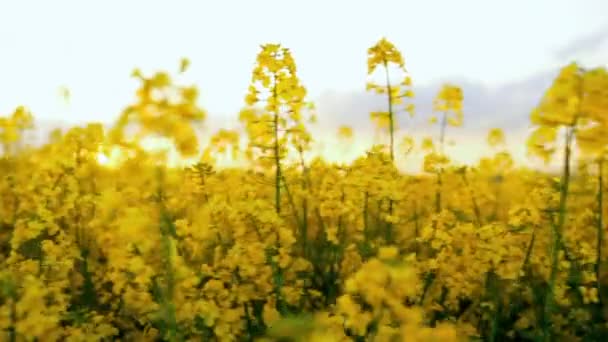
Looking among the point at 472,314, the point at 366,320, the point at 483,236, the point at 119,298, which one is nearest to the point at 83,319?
the point at 119,298

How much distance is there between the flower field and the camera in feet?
8.57

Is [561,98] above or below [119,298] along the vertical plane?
above

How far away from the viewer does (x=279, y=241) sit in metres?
4.05

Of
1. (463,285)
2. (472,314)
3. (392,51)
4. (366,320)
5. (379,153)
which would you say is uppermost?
(392,51)

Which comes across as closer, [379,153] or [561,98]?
[561,98]

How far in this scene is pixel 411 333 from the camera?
2.06m

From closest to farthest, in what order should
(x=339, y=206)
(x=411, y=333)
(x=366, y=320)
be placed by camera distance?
(x=411, y=333)
(x=366, y=320)
(x=339, y=206)

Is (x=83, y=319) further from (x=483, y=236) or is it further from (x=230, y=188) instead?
(x=483, y=236)

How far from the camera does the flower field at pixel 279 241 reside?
2611 mm

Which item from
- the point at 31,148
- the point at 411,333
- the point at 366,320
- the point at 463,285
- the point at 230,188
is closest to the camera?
the point at 411,333

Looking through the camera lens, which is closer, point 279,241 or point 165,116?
point 165,116

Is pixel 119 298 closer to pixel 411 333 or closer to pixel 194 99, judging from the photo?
pixel 194 99

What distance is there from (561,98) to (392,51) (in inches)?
101

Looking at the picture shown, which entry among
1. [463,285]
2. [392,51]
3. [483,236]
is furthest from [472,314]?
[392,51]
